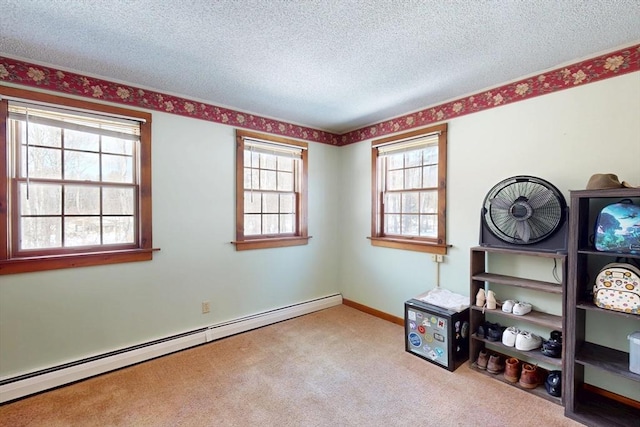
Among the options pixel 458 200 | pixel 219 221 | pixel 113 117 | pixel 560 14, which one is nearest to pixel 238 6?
pixel 113 117

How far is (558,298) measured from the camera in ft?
7.47

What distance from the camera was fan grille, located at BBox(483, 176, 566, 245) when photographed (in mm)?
2154

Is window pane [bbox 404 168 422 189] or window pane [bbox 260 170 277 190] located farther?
window pane [bbox 260 170 277 190]

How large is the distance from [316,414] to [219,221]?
201 cm

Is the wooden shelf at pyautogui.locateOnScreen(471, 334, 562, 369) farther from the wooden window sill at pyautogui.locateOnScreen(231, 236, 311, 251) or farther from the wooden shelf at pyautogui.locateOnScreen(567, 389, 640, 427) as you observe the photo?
the wooden window sill at pyautogui.locateOnScreen(231, 236, 311, 251)

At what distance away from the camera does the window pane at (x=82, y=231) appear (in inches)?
94.0

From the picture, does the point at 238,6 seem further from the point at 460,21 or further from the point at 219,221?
the point at 219,221

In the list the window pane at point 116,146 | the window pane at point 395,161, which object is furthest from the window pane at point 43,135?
the window pane at point 395,161

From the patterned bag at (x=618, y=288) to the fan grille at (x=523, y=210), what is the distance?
0.42 meters

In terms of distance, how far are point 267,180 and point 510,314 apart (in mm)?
2759

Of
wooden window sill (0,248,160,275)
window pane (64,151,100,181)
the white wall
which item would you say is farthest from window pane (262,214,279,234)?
window pane (64,151,100,181)

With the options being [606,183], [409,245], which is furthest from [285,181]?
[606,183]

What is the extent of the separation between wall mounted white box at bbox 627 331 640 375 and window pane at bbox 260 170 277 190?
3.27 meters

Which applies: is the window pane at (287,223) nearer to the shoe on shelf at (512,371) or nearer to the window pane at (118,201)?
the window pane at (118,201)
